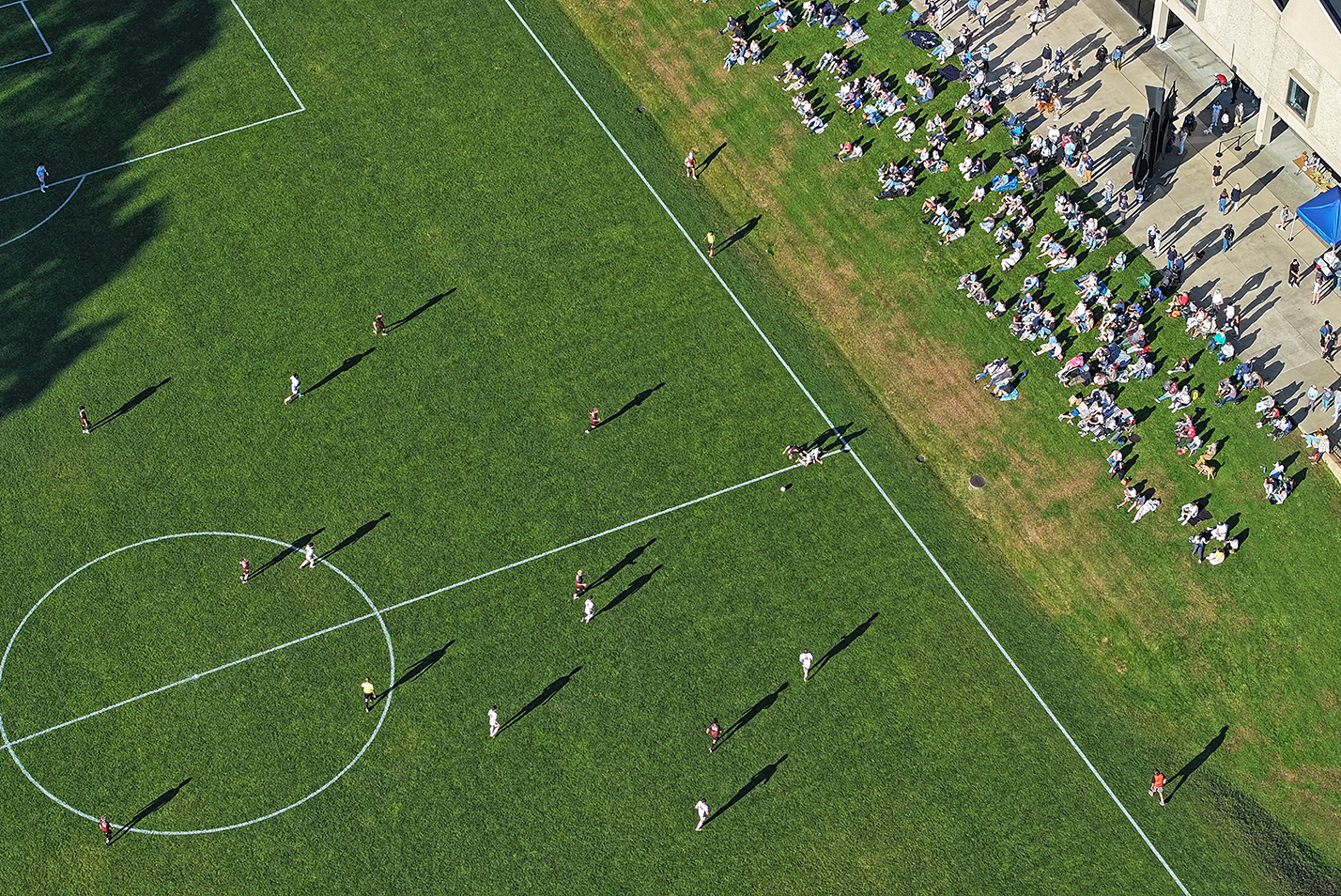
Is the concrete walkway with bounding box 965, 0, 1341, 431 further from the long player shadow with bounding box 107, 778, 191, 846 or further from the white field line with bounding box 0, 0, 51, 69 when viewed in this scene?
the white field line with bounding box 0, 0, 51, 69

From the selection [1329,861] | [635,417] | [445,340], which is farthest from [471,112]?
[1329,861]

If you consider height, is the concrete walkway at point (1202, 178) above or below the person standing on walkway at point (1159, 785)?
above

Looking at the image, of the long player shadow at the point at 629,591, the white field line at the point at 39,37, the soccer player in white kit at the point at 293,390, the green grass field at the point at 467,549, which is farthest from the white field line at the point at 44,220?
the long player shadow at the point at 629,591

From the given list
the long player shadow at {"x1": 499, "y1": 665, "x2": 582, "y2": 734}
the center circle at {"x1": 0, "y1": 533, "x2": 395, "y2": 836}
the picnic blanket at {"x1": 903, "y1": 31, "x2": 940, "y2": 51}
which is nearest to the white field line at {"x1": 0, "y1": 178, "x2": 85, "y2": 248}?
the center circle at {"x1": 0, "y1": 533, "x2": 395, "y2": 836}

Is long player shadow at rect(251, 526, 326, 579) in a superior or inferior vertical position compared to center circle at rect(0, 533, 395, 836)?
superior

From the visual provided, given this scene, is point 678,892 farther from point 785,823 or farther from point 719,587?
point 719,587

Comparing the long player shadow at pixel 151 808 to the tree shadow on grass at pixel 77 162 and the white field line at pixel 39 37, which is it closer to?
the tree shadow on grass at pixel 77 162

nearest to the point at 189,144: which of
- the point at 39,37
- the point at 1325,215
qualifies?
the point at 39,37
